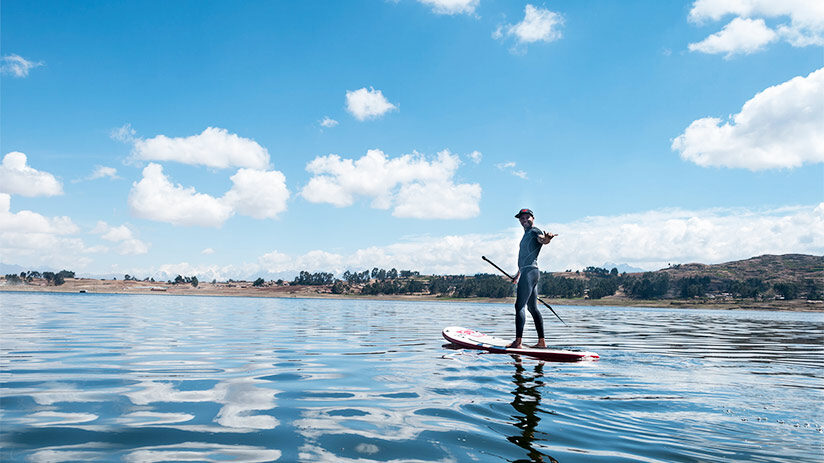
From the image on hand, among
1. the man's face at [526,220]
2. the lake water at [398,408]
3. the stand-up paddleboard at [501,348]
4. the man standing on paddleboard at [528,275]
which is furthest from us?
the man's face at [526,220]

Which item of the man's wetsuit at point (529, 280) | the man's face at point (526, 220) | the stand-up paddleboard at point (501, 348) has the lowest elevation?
the stand-up paddleboard at point (501, 348)

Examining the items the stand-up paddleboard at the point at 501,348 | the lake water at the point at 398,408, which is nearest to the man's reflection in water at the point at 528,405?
the lake water at the point at 398,408

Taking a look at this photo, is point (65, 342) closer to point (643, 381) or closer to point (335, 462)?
point (335, 462)

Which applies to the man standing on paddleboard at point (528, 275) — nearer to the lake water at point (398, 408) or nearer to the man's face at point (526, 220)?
the man's face at point (526, 220)

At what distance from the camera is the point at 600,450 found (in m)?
6.08

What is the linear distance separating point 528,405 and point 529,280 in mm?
8009

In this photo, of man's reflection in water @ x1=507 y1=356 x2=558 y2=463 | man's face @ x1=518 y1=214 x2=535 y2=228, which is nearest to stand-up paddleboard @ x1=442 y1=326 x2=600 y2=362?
man's reflection in water @ x1=507 y1=356 x2=558 y2=463

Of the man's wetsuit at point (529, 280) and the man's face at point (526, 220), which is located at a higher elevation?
the man's face at point (526, 220)

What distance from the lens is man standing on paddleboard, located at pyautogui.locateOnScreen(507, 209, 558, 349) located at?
1605cm

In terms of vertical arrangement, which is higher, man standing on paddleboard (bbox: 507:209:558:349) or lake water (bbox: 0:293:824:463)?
man standing on paddleboard (bbox: 507:209:558:349)

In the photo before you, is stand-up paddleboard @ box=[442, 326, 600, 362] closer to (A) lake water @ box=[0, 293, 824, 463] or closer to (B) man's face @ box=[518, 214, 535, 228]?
(A) lake water @ box=[0, 293, 824, 463]

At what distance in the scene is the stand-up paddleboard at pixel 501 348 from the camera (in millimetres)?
14812

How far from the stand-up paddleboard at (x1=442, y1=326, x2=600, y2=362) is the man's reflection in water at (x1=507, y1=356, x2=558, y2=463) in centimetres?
118

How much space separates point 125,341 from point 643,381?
18367 millimetres
